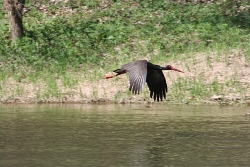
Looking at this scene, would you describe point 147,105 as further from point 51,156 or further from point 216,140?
point 51,156

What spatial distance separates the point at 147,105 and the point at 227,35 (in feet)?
19.2

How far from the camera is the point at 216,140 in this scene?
1153cm

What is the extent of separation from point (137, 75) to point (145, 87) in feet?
15.9

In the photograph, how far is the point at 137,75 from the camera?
12211mm

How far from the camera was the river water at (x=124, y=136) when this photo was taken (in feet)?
32.2

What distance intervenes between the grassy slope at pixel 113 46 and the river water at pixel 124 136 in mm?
1180

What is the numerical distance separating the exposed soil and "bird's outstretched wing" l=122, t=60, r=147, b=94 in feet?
12.9

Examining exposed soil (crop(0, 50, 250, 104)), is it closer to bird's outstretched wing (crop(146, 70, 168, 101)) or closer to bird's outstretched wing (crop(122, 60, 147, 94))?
bird's outstretched wing (crop(146, 70, 168, 101))

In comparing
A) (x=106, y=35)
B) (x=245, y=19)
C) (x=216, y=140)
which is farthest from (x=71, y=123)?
(x=245, y=19)

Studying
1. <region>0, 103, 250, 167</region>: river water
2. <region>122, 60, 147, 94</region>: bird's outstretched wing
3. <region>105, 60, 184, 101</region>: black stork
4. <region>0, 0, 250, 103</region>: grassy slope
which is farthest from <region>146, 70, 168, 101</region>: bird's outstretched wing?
<region>0, 0, 250, 103</region>: grassy slope

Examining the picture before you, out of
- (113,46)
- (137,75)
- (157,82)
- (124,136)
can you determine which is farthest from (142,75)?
(113,46)

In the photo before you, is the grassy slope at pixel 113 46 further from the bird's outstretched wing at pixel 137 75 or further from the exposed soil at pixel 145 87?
the bird's outstretched wing at pixel 137 75

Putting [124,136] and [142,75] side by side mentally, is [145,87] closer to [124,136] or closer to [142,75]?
[142,75]

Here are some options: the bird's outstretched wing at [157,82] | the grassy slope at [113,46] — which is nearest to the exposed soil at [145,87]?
the grassy slope at [113,46]
